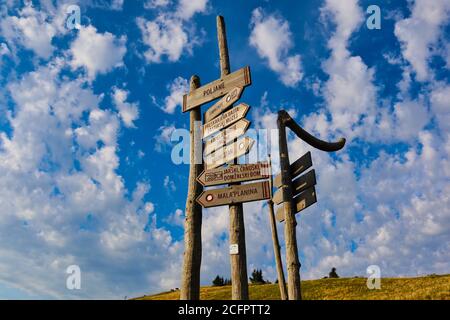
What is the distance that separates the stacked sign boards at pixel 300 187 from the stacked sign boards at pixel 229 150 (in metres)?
1.02

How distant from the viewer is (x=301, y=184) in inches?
361

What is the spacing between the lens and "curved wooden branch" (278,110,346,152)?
10750 mm

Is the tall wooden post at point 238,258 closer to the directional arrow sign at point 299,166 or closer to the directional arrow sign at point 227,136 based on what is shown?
the directional arrow sign at point 299,166

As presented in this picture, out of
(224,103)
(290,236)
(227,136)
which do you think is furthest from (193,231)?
(224,103)

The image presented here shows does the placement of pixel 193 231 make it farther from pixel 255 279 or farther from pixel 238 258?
pixel 255 279

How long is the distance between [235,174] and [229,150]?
25.2 inches

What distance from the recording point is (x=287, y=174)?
9586 mm

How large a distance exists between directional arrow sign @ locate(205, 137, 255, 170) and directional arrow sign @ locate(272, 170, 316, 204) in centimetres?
149

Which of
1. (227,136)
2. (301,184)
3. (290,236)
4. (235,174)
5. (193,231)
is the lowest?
(290,236)

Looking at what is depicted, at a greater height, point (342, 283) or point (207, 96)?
point (207, 96)

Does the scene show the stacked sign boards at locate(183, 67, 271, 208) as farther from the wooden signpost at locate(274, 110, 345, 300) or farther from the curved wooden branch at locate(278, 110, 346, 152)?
the curved wooden branch at locate(278, 110, 346, 152)
